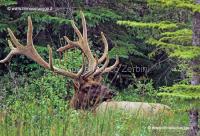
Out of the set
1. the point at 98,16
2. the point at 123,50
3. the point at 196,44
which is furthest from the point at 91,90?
the point at 123,50

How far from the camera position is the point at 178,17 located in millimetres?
12906

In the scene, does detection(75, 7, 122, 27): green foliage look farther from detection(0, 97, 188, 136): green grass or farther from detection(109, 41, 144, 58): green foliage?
detection(0, 97, 188, 136): green grass

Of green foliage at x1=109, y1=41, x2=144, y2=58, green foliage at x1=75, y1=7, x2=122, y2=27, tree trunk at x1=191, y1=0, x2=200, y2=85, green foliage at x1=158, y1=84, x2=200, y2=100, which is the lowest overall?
green foliage at x1=109, y1=41, x2=144, y2=58

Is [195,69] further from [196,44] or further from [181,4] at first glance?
[181,4]

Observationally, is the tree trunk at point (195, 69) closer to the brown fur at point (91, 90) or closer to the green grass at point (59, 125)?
the green grass at point (59, 125)

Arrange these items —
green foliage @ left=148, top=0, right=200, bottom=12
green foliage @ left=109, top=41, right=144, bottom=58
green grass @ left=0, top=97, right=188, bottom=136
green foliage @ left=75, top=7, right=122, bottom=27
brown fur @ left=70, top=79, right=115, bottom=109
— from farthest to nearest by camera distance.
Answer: green foliage @ left=109, top=41, right=144, bottom=58
green foliage @ left=75, top=7, right=122, bottom=27
brown fur @ left=70, top=79, right=115, bottom=109
green foliage @ left=148, top=0, right=200, bottom=12
green grass @ left=0, top=97, right=188, bottom=136

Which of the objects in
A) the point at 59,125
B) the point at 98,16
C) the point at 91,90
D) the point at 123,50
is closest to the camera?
the point at 59,125

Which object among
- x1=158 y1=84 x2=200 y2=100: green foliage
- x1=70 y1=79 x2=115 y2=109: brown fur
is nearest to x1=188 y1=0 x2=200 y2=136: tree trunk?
x1=158 y1=84 x2=200 y2=100: green foliage

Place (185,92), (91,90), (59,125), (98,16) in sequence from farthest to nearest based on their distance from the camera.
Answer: (98,16) → (91,90) → (185,92) → (59,125)

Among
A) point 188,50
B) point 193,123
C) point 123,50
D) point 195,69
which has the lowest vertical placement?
point 123,50

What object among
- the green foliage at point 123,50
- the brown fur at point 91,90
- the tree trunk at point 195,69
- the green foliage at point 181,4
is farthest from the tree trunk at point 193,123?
the green foliage at point 123,50

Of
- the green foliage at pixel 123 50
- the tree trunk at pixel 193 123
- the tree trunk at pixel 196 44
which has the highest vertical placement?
the tree trunk at pixel 196 44

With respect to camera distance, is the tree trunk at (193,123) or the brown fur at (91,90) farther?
the brown fur at (91,90)

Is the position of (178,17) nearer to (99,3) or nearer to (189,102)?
(99,3)
